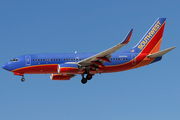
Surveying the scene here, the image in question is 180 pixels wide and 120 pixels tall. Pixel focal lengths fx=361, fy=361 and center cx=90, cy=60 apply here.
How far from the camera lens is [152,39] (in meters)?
58.8

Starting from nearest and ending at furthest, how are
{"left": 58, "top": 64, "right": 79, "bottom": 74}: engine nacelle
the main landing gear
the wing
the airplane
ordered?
1. the wing
2. {"left": 58, "top": 64, "right": 79, "bottom": 74}: engine nacelle
3. the airplane
4. the main landing gear

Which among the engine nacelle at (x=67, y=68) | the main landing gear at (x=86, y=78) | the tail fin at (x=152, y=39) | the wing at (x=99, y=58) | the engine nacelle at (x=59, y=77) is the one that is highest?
the tail fin at (x=152, y=39)

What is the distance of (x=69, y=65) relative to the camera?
52.2m

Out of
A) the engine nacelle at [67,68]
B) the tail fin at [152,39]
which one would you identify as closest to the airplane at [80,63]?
the engine nacelle at [67,68]

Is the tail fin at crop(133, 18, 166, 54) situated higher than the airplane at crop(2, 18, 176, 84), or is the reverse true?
the tail fin at crop(133, 18, 166, 54)

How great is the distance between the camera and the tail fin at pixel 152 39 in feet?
189

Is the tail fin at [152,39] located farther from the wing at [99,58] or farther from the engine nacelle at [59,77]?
the engine nacelle at [59,77]

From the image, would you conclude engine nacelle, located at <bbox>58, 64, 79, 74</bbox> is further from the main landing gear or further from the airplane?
the main landing gear

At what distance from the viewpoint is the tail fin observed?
189ft

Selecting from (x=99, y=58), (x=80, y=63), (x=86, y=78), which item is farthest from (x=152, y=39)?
(x=80, y=63)

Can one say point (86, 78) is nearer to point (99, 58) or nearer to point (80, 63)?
point (80, 63)

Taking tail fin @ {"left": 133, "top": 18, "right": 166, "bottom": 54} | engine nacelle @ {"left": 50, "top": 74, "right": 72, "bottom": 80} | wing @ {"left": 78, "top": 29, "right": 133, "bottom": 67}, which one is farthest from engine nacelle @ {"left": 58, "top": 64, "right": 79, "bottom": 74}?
tail fin @ {"left": 133, "top": 18, "right": 166, "bottom": 54}

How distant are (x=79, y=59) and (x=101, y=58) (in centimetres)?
482

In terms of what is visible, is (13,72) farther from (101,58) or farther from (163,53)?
(163,53)
